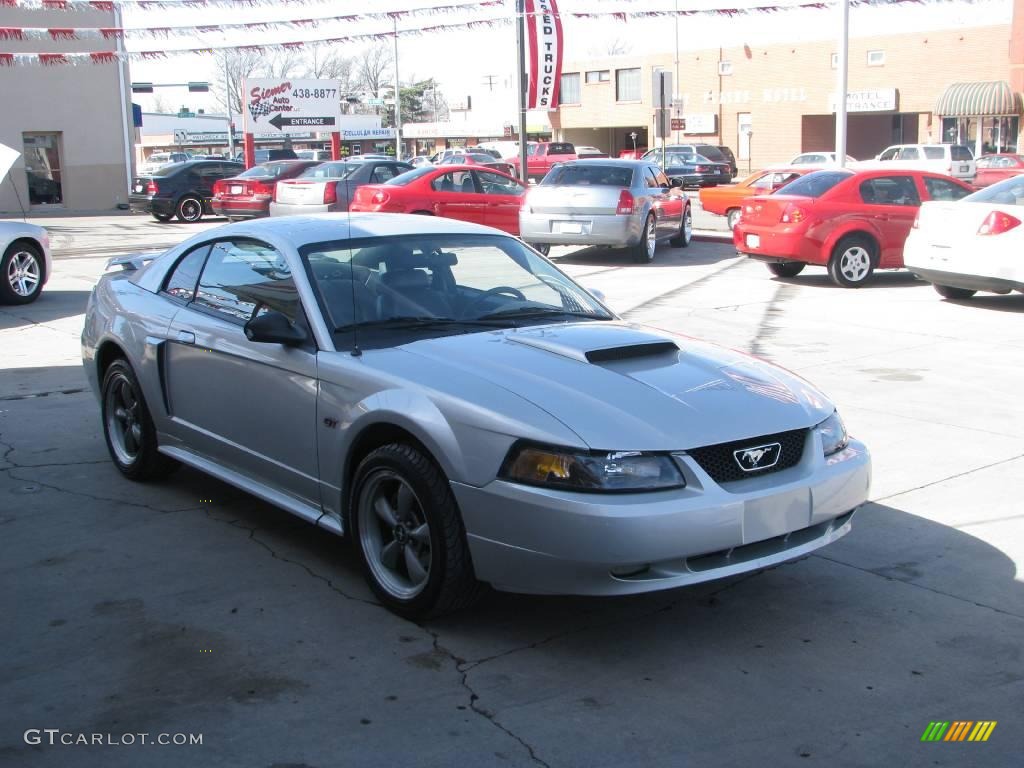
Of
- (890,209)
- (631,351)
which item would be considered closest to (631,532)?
(631,351)

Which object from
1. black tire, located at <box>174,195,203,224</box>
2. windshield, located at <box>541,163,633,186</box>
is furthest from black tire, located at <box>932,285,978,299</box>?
black tire, located at <box>174,195,203,224</box>

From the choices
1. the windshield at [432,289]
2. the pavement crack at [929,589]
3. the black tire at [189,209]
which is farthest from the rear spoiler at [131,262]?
the black tire at [189,209]

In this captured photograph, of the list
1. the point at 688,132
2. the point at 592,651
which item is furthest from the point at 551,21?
the point at 688,132

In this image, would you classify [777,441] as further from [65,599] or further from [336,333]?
[65,599]

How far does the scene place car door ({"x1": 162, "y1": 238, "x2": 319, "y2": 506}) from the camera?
15.9 ft

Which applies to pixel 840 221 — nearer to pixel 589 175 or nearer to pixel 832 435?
pixel 589 175

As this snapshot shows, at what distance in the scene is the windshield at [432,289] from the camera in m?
4.93

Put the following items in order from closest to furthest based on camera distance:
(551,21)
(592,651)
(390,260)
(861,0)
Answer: (592,651)
(390,260)
(861,0)
(551,21)

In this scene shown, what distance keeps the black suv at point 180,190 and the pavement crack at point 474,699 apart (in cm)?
2547

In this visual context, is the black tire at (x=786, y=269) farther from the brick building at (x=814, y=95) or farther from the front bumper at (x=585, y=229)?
the brick building at (x=814, y=95)

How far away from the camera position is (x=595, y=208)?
16.5m

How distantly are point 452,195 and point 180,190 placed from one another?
1146 cm

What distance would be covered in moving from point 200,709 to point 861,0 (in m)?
16.7

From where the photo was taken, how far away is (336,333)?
15.8ft
